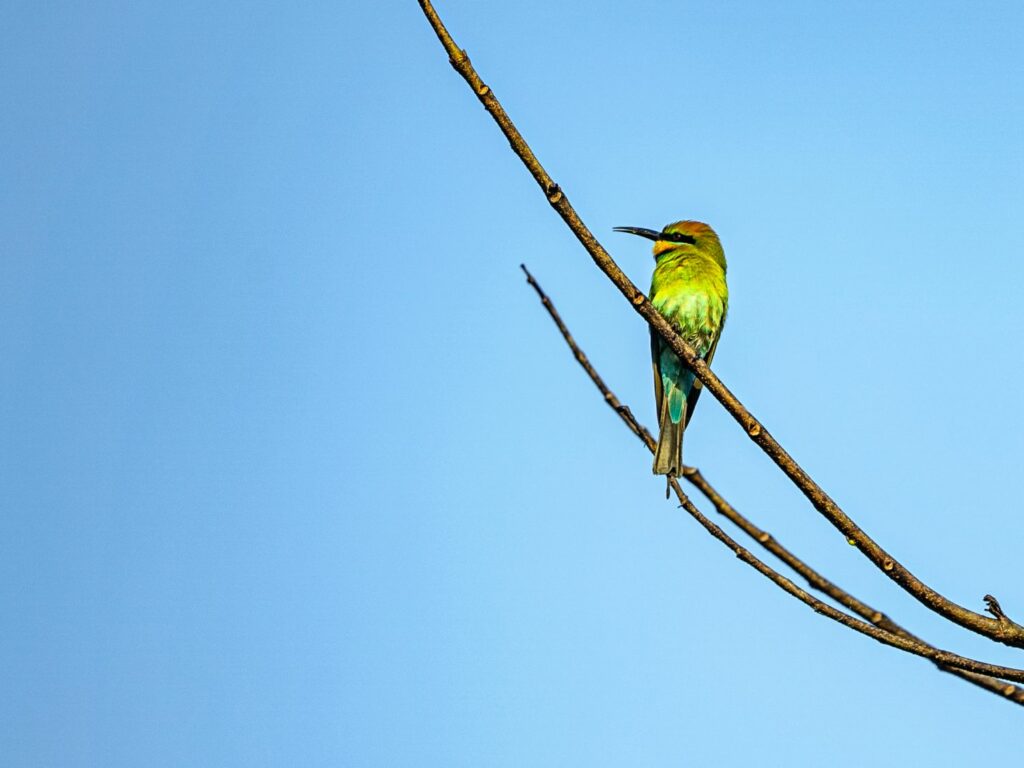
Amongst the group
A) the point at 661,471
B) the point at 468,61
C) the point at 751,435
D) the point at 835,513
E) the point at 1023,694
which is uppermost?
the point at 661,471

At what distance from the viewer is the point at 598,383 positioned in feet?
7.87

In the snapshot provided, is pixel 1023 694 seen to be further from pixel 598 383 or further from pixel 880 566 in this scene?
pixel 598 383

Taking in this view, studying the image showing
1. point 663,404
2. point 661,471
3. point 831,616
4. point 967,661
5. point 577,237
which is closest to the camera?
point 967,661

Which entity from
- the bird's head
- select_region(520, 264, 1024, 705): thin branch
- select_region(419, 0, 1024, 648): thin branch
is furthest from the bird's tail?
select_region(419, 0, 1024, 648): thin branch

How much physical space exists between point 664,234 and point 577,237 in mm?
3464

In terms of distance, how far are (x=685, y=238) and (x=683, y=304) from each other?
0.53 m

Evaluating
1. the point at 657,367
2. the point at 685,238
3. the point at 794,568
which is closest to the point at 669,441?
the point at 657,367

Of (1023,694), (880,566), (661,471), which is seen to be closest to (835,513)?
(880,566)

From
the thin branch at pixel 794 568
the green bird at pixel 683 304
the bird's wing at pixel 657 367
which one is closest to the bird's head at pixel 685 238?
the green bird at pixel 683 304

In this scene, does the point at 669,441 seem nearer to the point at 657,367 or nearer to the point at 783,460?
the point at 657,367

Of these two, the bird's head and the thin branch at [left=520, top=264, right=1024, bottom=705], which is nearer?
the thin branch at [left=520, top=264, right=1024, bottom=705]

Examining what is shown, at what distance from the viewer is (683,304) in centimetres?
479

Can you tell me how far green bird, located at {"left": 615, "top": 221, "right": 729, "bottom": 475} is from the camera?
4.57m

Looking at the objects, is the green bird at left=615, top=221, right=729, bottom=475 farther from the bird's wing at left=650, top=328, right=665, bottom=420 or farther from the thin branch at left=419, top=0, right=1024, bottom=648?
the thin branch at left=419, top=0, right=1024, bottom=648
